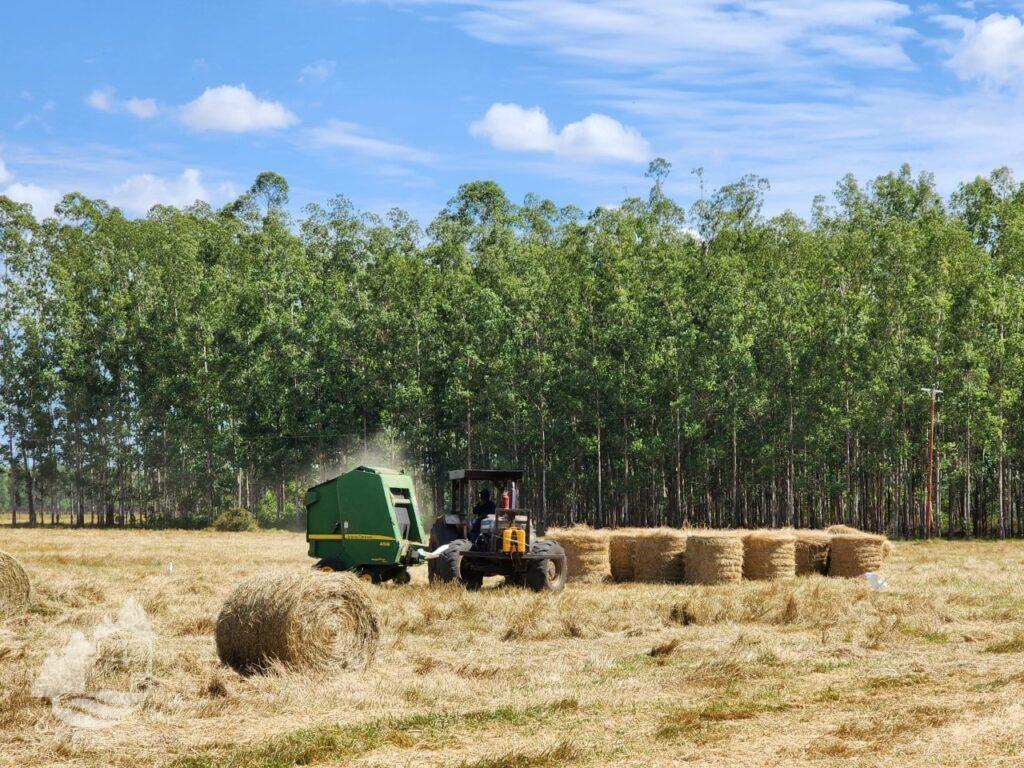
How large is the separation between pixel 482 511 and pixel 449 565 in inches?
59.7

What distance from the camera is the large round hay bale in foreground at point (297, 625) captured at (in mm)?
12016

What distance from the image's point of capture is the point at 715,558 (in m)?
22.5

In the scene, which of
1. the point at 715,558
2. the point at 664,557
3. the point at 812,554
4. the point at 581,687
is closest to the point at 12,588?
the point at 581,687

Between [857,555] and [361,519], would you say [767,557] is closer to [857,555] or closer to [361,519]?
[857,555]

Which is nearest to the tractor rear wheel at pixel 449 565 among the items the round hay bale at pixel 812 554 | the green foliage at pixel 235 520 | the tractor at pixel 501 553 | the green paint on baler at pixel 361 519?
the tractor at pixel 501 553

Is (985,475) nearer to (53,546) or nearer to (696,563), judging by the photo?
(696,563)

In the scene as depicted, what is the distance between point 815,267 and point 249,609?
52270mm

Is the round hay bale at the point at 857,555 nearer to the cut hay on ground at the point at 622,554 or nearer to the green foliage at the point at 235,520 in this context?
the cut hay on ground at the point at 622,554

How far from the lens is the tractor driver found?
21547 mm

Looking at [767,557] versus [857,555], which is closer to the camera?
[767,557]

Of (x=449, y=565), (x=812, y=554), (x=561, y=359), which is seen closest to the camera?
(x=449, y=565)

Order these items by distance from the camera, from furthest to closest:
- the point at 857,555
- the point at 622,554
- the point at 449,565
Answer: the point at 857,555 → the point at 622,554 → the point at 449,565

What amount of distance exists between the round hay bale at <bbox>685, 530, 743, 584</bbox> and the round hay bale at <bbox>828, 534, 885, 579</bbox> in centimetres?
265

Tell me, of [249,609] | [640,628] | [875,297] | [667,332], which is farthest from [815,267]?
[249,609]
